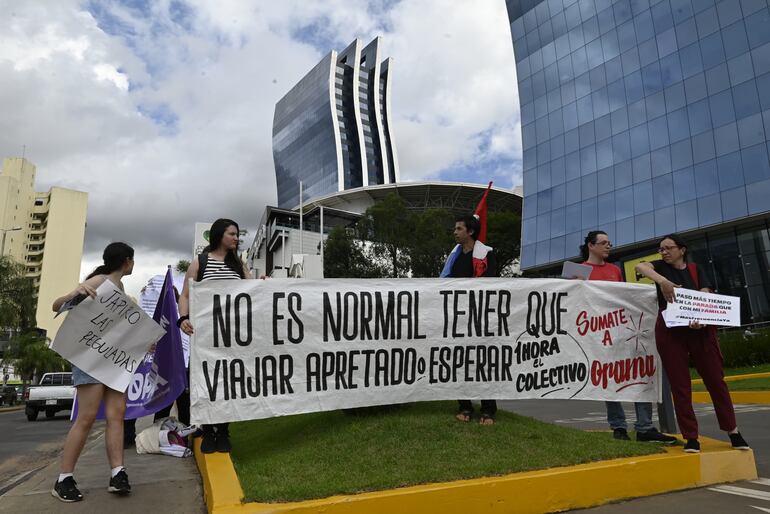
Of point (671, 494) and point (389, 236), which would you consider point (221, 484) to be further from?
point (389, 236)

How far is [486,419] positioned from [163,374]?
2977mm

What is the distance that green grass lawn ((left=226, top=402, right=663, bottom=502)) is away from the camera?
323 centimetres

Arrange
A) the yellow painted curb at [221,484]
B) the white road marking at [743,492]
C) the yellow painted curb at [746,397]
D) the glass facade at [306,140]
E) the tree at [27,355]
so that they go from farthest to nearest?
the glass facade at [306,140] < the tree at [27,355] < the yellow painted curb at [746,397] < the white road marking at [743,492] < the yellow painted curb at [221,484]

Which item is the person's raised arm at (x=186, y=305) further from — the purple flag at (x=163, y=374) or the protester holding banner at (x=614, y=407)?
the protester holding banner at (x=614, y=407)

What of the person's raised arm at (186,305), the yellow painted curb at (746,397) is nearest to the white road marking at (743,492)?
the person's raised arm at (186,305)

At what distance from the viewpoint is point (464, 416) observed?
4.51m

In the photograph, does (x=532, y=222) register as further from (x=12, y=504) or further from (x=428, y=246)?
(x=12, y=504)

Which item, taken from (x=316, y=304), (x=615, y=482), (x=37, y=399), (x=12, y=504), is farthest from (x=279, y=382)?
(x=37, y=399)

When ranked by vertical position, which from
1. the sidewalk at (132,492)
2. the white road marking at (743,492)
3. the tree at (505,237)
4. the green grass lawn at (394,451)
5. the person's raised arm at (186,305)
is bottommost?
the sidewalk at (132,492)

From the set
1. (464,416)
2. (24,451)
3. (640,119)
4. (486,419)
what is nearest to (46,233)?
(640,119)

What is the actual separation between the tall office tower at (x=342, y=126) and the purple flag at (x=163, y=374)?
10207cm

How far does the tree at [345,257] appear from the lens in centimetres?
3931

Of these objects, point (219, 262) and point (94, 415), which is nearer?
point (94, 415)

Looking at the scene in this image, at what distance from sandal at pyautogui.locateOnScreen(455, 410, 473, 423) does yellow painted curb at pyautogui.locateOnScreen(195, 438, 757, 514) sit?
1.07 metres
